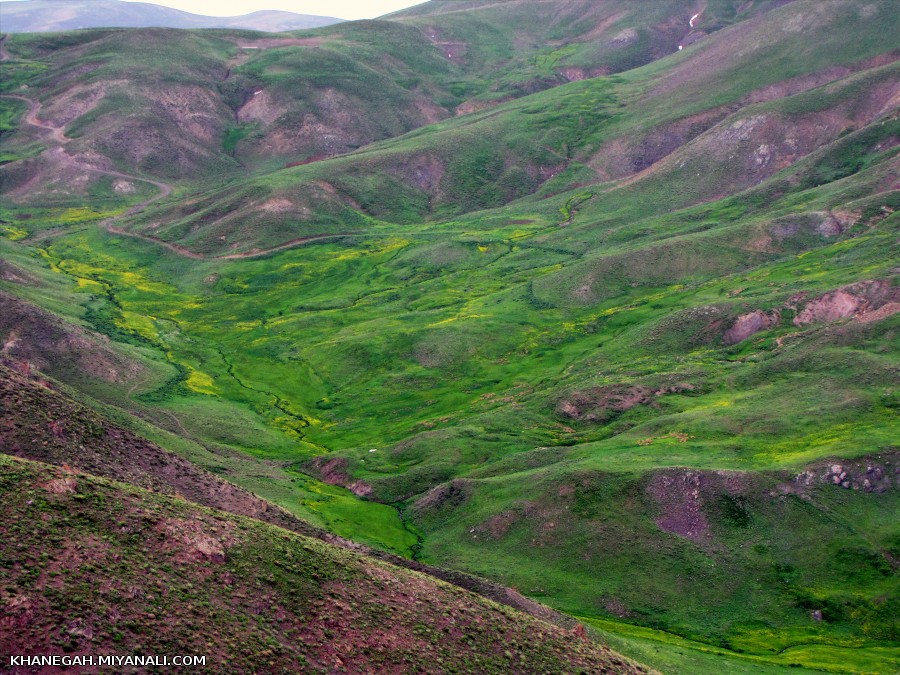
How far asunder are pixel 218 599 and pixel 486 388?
6354 centimetres

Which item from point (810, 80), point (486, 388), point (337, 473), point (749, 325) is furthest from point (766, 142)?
A: point (337, 473)

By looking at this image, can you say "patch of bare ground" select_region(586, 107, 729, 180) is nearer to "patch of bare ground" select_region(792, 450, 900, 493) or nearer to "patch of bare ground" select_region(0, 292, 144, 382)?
"patch of bare ground" select_region(0, 292, 144, 382)

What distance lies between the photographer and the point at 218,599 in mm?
A: 38250

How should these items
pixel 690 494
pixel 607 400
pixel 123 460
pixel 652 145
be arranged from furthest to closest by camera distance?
pixel 652 145 → pixel 607 400 → pixel 690 494 → pixel 123 460

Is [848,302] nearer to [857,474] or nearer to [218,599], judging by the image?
[857,474]

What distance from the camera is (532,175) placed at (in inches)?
7367

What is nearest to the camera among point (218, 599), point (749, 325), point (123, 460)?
point (218, 599)

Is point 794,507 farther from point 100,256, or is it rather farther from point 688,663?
point 100,256

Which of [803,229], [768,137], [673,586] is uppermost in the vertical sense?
[768,137]

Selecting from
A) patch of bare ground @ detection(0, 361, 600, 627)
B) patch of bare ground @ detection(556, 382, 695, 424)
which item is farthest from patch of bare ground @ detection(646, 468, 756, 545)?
patch of bare ground @ detection(556, 382, 695, 424)

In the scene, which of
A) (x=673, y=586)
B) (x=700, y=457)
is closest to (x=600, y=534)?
(x=673, y=586)

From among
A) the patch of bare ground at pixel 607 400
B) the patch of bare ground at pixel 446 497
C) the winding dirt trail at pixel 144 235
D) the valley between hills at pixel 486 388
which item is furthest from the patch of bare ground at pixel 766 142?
the patch of bare ground at pixel 446 497

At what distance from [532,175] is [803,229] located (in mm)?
73214

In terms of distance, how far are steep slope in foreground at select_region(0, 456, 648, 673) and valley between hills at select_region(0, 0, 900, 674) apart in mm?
173
